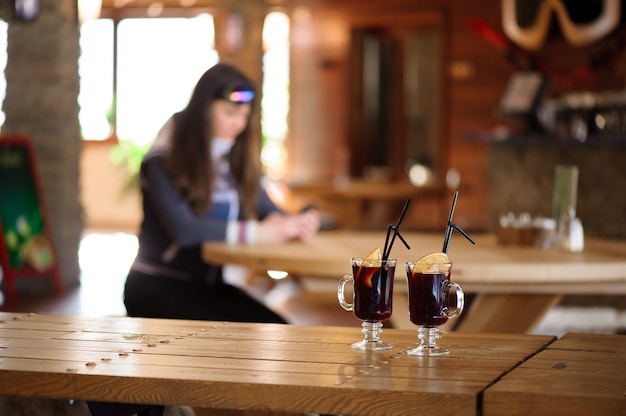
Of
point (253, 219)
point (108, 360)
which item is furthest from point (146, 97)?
point (108, 360)

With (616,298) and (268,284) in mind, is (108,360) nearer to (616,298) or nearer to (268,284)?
(616,298)

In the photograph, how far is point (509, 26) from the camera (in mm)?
7344

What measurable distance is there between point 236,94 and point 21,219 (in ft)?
11.7

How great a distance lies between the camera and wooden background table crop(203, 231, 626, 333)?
3133mm

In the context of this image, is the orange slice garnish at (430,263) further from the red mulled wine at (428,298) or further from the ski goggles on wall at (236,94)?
the ski goggles on wall at (236,94)

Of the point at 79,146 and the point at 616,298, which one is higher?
the point at 79,146

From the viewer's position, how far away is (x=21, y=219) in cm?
678

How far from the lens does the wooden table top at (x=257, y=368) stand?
1.64m

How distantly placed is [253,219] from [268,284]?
3908mm

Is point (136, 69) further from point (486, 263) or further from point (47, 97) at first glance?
point (486, 263)

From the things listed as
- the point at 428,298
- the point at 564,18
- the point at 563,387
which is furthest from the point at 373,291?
the point at 564,18

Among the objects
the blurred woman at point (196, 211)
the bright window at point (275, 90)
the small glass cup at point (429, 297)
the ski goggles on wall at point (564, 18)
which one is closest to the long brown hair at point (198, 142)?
the blurred woman at point (196, 211)

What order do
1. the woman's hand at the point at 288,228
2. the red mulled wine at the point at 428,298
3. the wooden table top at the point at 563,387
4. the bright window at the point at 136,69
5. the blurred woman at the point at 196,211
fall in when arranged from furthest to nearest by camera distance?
the bright window at the point at 136,69, the woman's hand at the point at 288,228, the blurred woman at the point at 196,211, the red mulled wine at the point at 428,298, the wooden table top at the point at 563,387

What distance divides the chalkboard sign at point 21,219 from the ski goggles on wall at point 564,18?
10.9 ft
